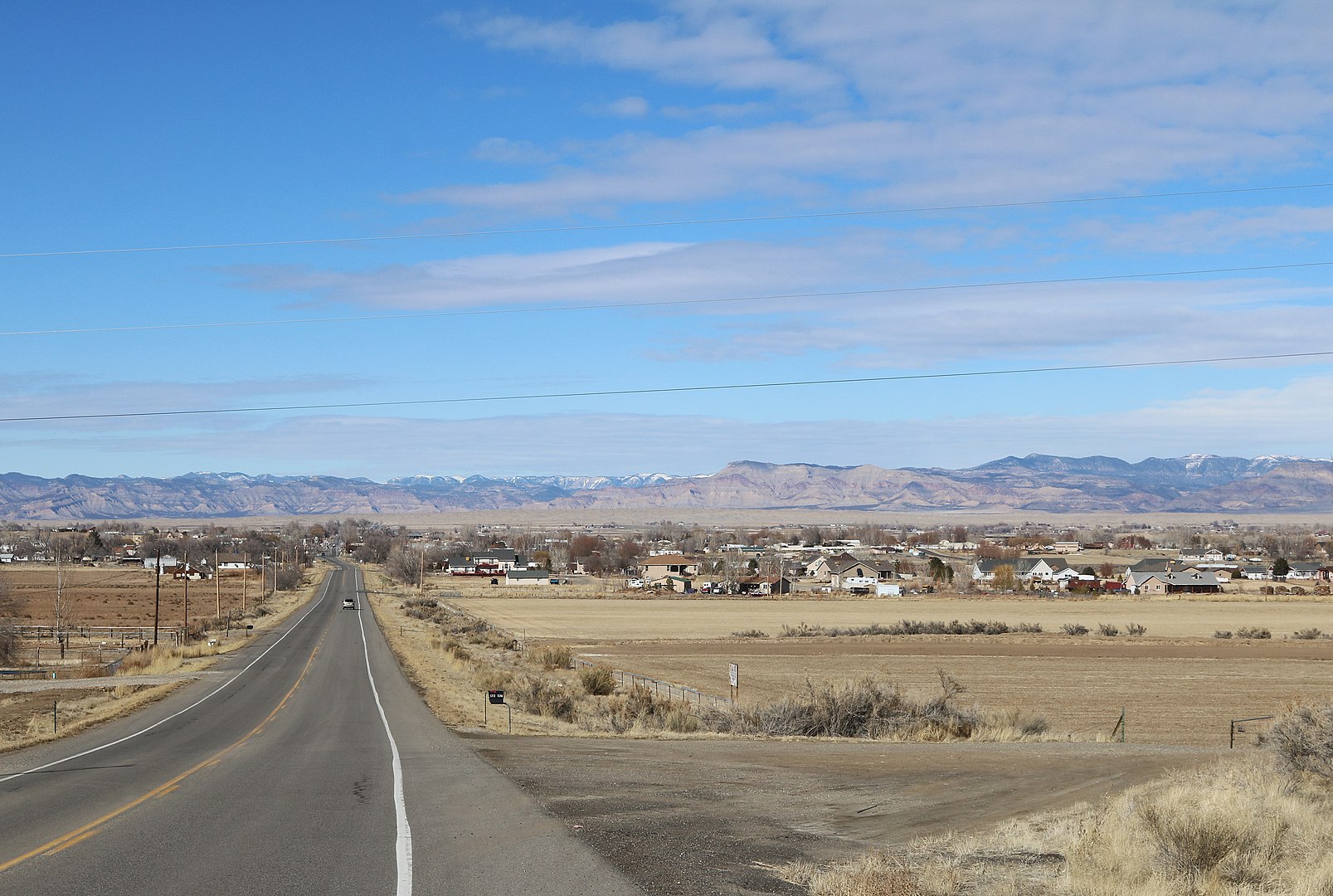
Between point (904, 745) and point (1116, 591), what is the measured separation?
13127cm

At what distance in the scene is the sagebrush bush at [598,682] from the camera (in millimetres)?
40000

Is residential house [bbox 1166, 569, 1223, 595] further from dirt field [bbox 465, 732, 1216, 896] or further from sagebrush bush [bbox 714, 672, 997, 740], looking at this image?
dirt field [bbox 465, 732, 1216, 896]

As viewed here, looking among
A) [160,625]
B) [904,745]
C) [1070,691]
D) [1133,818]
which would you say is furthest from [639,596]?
[1133,818]

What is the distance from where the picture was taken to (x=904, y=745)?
81.9 feet

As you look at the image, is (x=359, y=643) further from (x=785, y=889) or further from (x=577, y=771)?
(x=785, y=889)

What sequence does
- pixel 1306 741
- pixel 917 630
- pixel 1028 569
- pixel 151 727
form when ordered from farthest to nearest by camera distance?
pixel 1028 569, pixel 917 630, pixel 151 727, pixel 1306 741

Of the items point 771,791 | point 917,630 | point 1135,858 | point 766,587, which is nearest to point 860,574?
point 766,587

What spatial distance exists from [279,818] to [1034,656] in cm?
5484

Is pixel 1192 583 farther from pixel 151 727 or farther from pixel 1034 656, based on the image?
pixel 151 727

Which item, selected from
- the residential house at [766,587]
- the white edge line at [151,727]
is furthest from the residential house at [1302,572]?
the white edge line at [151,727]

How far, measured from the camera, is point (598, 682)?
134ft

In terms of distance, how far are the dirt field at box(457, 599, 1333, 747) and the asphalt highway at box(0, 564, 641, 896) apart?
58.1ft

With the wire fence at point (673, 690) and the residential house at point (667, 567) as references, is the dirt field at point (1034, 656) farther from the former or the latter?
the residential house at point (667, 567)

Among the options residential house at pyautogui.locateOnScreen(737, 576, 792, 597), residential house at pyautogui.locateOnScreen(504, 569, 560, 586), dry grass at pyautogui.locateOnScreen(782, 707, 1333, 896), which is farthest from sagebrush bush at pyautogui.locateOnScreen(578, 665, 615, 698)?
residential house at pyautogui.locateOnScreen(504, 569, 560, 586)
